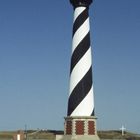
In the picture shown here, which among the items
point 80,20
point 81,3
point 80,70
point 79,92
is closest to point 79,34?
point 80,20

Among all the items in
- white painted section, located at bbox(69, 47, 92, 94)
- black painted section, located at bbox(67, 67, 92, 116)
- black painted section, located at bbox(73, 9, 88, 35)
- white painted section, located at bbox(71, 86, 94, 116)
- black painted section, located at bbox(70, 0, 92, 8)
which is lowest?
white painted section, located at bbox(71, 86, 94, 116)

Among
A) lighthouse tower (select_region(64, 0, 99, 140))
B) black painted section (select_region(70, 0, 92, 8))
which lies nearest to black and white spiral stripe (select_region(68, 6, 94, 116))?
lighthouse tower (select_region(64, 0, 99, 140))

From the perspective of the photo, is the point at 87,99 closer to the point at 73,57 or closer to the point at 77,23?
the point at 73,57

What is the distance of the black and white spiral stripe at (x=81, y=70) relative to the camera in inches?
830

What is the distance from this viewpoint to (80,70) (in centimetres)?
2130

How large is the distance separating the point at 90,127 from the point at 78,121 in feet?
2.34

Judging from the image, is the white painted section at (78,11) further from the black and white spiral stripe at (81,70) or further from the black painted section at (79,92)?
the black painted section at (79,92)

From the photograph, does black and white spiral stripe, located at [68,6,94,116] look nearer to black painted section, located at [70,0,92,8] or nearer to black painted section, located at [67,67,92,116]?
black painted section, located at [67,67,92,116]

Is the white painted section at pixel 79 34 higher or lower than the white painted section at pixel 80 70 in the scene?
higher

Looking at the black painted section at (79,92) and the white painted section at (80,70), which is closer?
the black painted section at (79,92)

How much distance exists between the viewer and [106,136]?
43.1m

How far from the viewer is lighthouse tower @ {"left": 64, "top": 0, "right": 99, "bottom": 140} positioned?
20.8 meters

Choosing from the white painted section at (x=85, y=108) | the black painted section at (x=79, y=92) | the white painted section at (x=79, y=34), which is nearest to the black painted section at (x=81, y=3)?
the white painted section at (x=79, y=34)

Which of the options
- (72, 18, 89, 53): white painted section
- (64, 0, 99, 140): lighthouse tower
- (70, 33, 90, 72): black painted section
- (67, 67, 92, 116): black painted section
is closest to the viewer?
(64, 0, 99, 140): lighthouse tower
